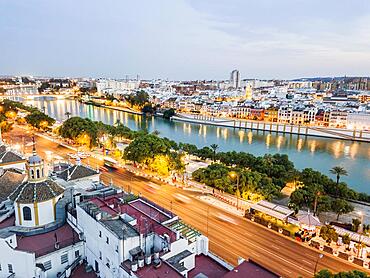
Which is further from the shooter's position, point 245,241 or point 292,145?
point 292,145

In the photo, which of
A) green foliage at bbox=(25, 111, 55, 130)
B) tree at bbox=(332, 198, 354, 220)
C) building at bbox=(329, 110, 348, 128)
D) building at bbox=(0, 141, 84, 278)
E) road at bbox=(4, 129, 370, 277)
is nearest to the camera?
building at bbox=(0, 141, 84, 278)

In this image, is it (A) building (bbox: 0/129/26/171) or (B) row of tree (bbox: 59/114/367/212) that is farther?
(A) building (bbox: 0/129/26/171)

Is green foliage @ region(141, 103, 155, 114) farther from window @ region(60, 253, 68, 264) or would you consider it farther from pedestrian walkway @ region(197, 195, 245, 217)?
window @ region(60, 253, 68, 264)

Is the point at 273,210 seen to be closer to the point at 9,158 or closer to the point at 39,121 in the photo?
the point at 9,158

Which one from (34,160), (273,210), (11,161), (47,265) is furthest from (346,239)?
(11,161)

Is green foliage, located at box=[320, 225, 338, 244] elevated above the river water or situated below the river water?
above

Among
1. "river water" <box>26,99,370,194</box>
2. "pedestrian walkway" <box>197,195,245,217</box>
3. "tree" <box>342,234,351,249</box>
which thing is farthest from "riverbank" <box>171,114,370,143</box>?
"tree" <box>342,234,351,249</box>

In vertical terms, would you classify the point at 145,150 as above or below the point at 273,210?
above
